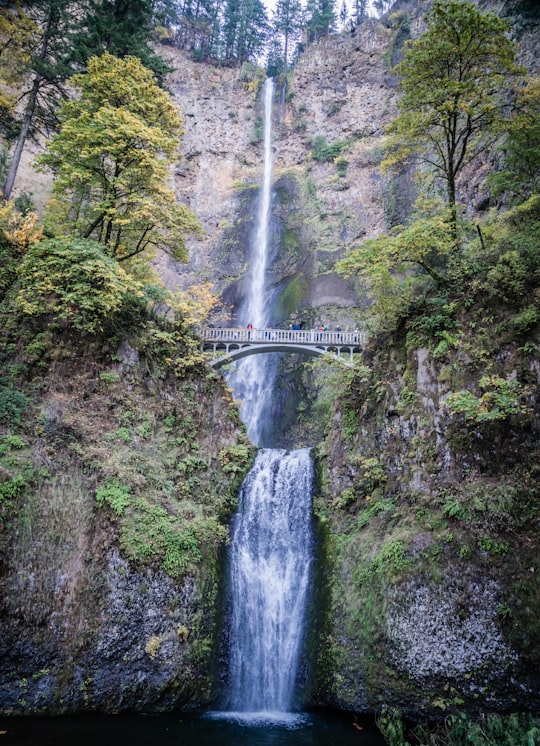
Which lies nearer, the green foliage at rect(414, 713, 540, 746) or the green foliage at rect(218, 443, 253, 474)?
the green foliage at rect(414, 713, 540, 746)

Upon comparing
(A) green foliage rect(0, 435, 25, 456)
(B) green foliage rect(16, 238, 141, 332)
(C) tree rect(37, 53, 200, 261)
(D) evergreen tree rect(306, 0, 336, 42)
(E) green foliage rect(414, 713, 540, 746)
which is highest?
(D) evergreen tree rect(306, 0, 336, 42)

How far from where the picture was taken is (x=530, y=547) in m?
9.25

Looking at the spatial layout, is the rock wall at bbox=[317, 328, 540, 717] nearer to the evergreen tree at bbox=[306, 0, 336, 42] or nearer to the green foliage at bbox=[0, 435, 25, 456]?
the green foliage at bbox=[0, 435, 25, 456]

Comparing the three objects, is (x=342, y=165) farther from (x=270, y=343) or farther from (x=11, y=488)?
(x=11, y=488)

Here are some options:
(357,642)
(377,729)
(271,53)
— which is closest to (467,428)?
(357,642)

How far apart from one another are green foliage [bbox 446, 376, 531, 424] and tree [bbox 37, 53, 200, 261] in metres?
10.3

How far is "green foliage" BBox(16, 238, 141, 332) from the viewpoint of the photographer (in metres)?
11.8

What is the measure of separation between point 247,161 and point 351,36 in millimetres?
15842

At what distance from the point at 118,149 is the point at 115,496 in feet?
32.5

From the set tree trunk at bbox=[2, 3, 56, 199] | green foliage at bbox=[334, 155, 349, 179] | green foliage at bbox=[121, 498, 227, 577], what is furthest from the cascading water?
green foliage at bbox=[334, 155, 349, 179]

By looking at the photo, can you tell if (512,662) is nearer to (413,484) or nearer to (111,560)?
(413,484)

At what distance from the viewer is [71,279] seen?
1234cm

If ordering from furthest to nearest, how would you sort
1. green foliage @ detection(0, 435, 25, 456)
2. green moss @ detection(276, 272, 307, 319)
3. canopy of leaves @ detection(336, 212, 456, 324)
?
green moss @ detection(276, 272, 307, 319) < canopy of leaves @ detection(336, 212, 456, 324) < green foliage @ detection(0, 435, 25, 456)

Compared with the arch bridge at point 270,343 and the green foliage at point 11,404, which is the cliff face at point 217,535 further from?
the arch bridge at point 270,343
